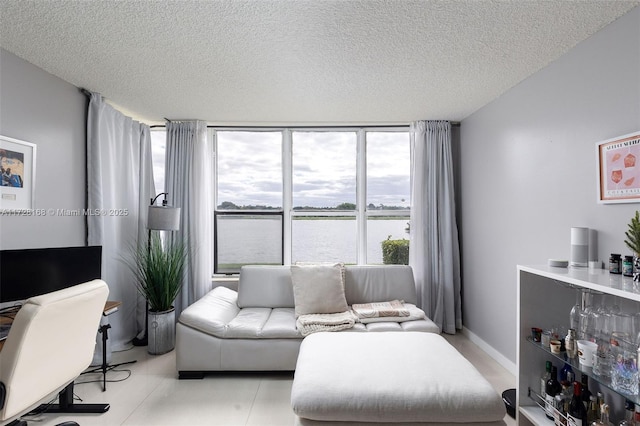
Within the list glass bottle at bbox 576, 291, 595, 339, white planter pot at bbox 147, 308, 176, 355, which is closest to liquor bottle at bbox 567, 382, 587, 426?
glass bottle at bbox 576, 291, 595, 339

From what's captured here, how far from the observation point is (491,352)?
10.6 ft

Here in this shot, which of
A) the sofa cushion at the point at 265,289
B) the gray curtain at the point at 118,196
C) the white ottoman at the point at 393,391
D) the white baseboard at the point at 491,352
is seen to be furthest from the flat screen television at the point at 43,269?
Answer: the white baseboard at the point at 491,352

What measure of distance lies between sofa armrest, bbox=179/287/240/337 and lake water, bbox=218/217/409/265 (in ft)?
2.43

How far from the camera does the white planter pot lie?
330 centimetres

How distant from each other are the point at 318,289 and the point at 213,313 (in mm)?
1016

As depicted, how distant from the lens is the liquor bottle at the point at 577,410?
170cm

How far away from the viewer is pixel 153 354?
331 centimetres

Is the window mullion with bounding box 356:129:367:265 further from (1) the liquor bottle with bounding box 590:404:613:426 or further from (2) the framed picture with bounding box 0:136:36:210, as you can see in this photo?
(2) the framed picture with bounding box 0:136:36:210

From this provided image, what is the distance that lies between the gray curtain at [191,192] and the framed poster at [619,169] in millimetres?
3657

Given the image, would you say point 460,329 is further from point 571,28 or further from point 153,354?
point 153,354

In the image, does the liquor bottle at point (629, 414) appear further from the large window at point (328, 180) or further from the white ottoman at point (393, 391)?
the large window at point (328, 180)

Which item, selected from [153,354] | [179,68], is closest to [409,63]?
[179,68]

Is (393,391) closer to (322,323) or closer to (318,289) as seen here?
(322,323)

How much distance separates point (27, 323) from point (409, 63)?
8.98 feet
